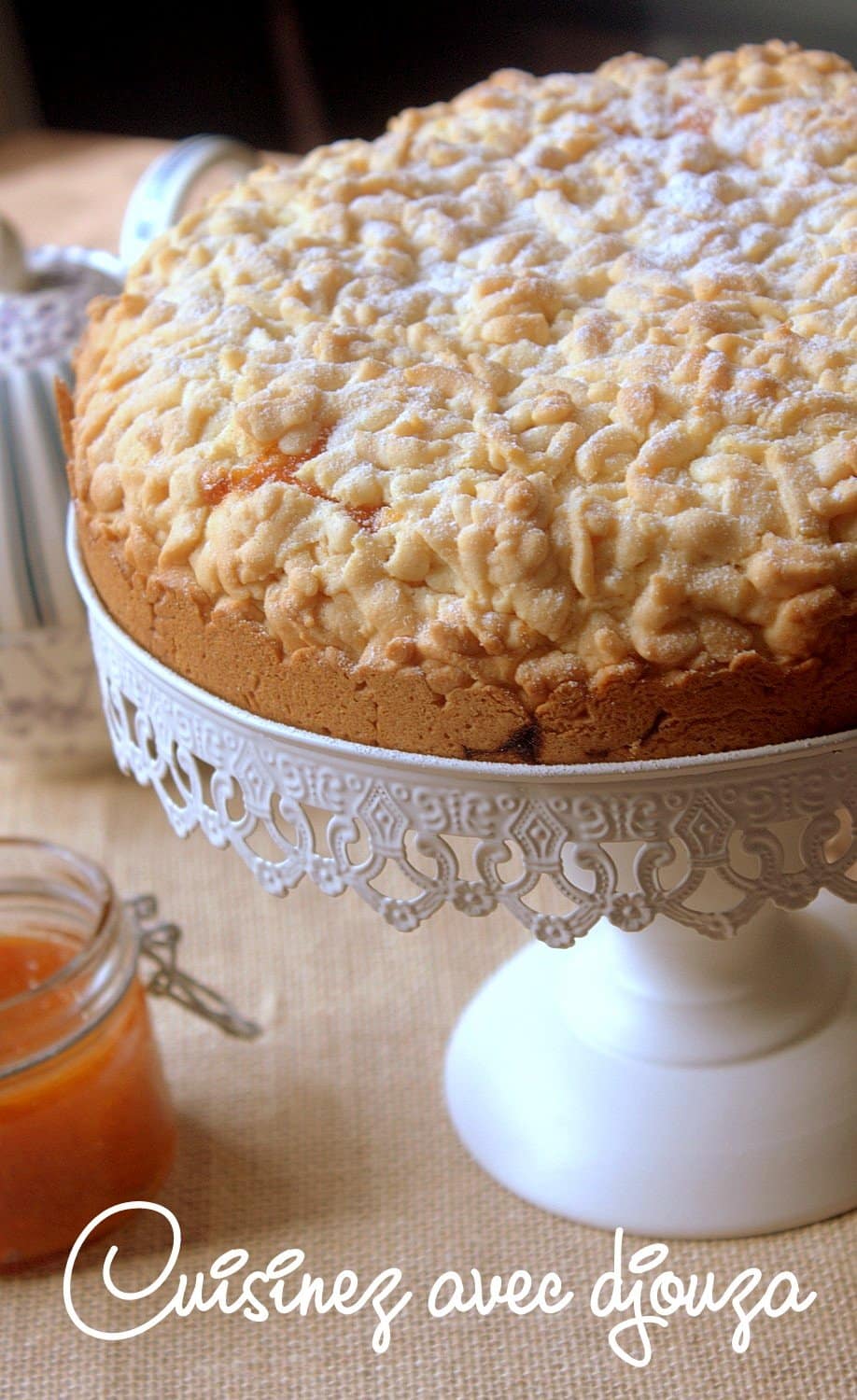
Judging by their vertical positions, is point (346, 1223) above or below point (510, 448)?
below

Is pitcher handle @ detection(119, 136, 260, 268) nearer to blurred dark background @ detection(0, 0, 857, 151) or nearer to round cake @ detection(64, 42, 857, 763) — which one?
round cake @ detection(64, 42, 857, 763)

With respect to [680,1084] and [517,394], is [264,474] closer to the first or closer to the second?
[517,394]

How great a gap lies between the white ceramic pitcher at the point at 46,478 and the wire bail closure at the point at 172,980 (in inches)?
12.9

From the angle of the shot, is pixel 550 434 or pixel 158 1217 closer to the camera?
pixel 550 434

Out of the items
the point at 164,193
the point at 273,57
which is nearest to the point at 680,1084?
the point at 164,193

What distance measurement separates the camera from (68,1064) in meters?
1.17

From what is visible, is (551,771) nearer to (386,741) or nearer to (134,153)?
(386,741)

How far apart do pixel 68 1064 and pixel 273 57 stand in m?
3.01

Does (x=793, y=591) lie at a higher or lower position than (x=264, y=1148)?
higher

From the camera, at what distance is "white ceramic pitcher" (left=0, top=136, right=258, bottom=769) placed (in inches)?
61.8

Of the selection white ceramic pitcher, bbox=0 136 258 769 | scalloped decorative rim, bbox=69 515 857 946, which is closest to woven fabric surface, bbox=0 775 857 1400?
white ceramic pitcher, bbox=0 136 258 769

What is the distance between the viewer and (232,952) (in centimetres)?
151

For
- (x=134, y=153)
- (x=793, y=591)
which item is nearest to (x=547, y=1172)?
(x=793, y=591)

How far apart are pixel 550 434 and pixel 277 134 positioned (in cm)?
306
